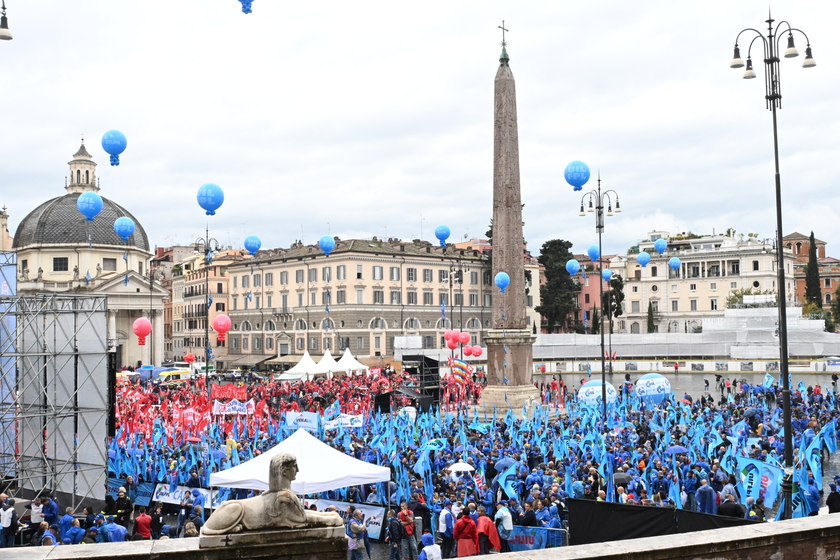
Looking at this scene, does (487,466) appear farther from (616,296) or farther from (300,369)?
(616,296)

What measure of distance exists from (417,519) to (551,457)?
6.67 m

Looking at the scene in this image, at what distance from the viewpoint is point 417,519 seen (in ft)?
41.4

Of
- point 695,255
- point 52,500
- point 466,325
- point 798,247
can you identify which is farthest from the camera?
point 798,247

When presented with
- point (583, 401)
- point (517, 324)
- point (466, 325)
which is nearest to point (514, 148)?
point (517, 324)

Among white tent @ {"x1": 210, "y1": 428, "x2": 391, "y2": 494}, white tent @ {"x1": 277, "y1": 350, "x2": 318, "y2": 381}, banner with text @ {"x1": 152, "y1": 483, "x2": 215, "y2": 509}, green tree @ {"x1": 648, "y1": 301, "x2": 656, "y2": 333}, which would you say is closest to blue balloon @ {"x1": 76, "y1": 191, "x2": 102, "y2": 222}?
banner with text @ {"x1": 152, "y1": 483, "x2": 215, "y2": 509}

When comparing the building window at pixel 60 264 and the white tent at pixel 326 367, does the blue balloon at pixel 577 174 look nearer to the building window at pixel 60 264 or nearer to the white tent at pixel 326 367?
the white tent at pixel 326 367

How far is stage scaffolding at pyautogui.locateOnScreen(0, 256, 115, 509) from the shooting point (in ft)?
55.5

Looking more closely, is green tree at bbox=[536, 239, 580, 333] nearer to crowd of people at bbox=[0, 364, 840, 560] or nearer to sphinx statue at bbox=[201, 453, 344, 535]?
crowd of people at bbox=[0, 364, 840, 560]

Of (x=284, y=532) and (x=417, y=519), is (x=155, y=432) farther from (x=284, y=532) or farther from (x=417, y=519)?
(x=284, y=532)

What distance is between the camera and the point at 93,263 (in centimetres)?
6875

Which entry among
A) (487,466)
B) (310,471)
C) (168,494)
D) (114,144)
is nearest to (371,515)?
(310,471)

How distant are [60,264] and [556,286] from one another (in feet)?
150

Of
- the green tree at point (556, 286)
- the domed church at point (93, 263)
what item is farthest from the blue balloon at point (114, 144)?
the green tree at point (556, 286)

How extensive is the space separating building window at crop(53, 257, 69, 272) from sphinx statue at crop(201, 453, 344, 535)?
2720 inches
